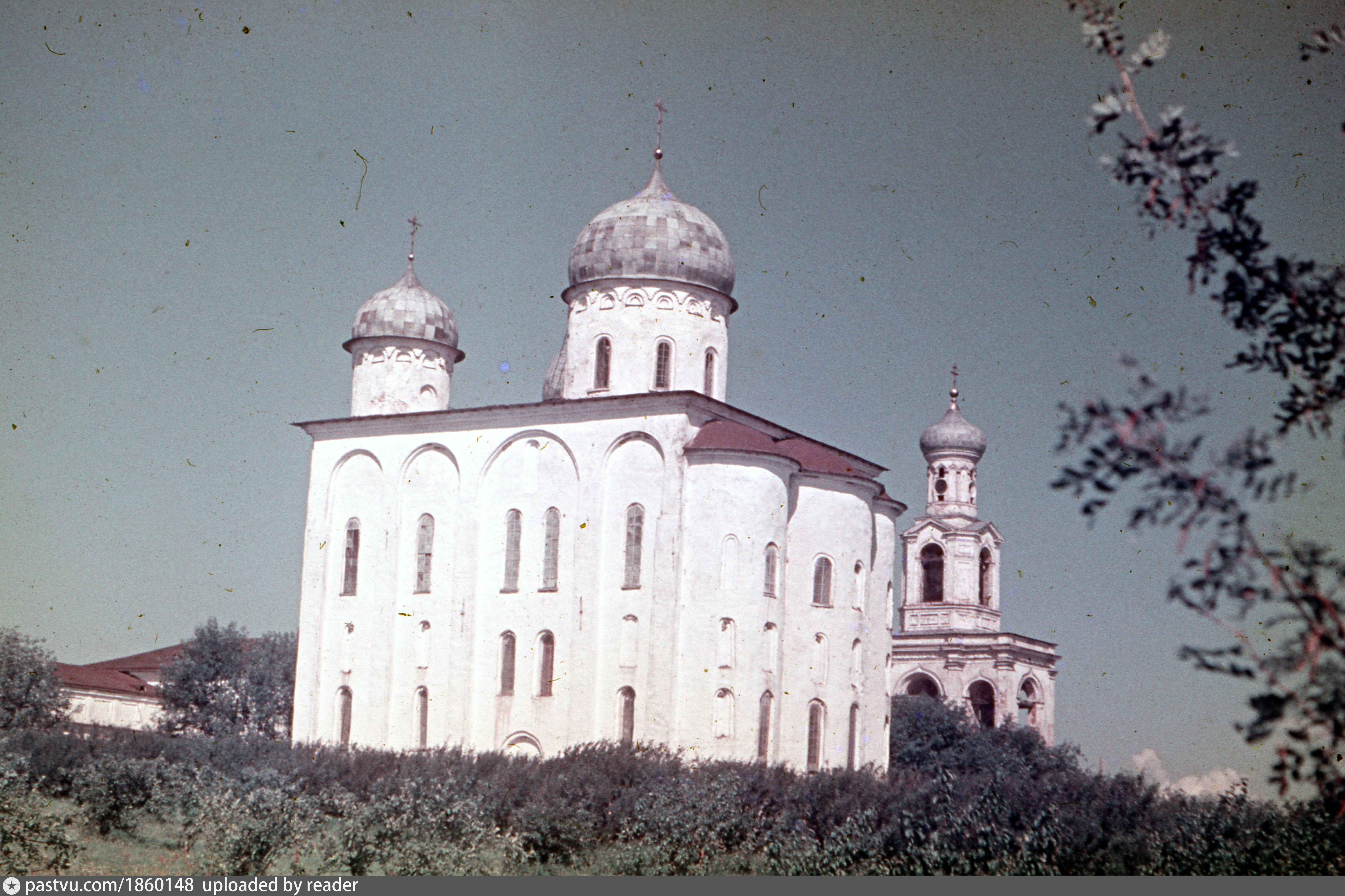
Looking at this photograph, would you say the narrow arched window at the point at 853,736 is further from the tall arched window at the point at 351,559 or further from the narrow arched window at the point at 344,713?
the tall arched window at the point at 351,559

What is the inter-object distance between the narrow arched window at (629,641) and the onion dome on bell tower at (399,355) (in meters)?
8.99

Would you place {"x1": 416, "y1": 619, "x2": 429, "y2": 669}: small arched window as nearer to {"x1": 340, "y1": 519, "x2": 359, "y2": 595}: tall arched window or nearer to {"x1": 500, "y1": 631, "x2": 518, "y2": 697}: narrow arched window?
{"x1": 500, "y1": 631, "x2": 518, "y2": 697}: narrow arched window

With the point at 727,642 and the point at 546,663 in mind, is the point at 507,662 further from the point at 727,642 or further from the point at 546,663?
the point at 727,642

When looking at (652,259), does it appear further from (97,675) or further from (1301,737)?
(97,675)

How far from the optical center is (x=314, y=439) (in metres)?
31.2

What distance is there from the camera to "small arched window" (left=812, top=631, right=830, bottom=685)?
90.8ft

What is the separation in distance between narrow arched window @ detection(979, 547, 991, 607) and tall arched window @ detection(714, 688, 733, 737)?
2328 cm

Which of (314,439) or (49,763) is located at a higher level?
(314,439)

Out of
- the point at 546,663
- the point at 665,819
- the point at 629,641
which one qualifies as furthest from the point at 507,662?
the point at 665,819

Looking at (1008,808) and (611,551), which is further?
(611,551)

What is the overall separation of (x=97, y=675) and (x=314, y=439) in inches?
851

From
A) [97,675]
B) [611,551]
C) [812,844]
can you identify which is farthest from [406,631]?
[97,675]

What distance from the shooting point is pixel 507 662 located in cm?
2791

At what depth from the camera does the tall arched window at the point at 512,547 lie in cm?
2812
